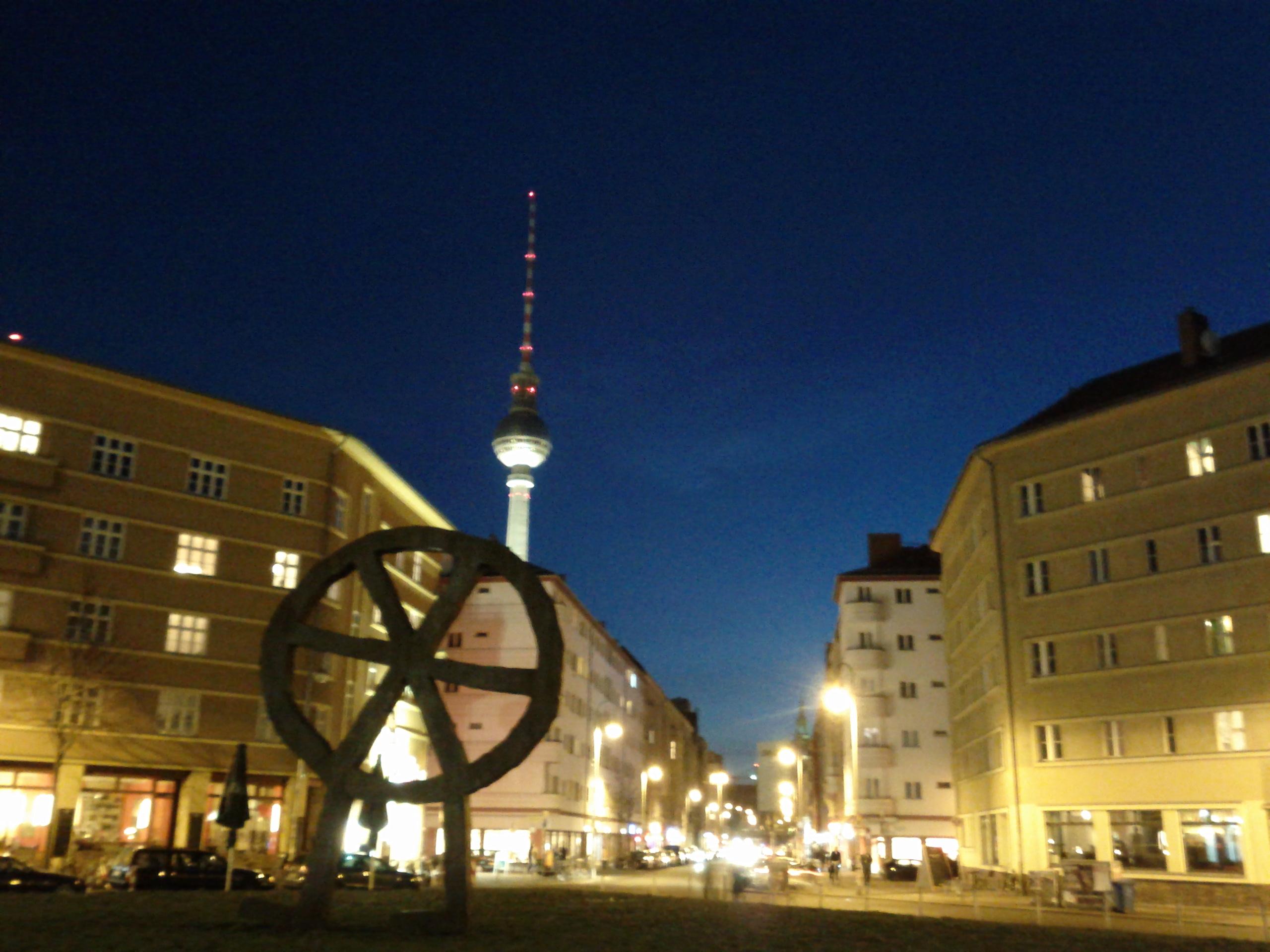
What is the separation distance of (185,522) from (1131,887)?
39538 millimetres

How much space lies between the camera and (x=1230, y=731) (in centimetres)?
4212

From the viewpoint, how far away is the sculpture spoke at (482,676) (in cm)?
2256

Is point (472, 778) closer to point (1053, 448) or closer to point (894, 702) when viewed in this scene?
point (1053, 448)

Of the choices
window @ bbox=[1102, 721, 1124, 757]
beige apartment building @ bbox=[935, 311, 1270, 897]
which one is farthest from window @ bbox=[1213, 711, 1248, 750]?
window @ bbox=[1102, 721, 1124, 757]

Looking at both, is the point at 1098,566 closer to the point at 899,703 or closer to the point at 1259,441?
the point at 1259,441

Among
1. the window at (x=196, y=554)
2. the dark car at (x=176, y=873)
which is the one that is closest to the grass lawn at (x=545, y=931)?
the dark car at (x=176, y=873)

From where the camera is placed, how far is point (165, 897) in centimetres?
2717

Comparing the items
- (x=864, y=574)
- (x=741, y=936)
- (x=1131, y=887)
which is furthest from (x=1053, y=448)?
(x=864, y=574)

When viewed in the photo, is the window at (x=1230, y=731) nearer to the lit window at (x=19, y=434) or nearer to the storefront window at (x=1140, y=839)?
the storefront window at (x=1140, y=839)

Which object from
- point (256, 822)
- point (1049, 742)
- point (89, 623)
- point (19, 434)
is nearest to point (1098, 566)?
point (1049, 742)

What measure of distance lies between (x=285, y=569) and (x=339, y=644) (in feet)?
112

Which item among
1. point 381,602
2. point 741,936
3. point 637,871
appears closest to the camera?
point 741,936

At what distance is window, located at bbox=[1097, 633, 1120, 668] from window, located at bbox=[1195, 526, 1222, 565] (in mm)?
4672

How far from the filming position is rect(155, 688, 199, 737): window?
167 ft
